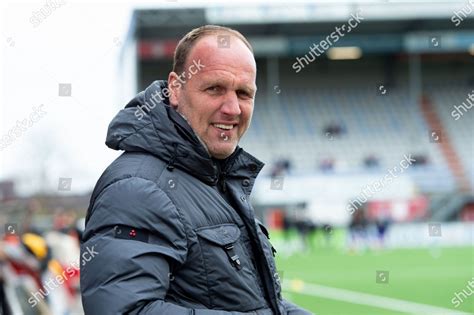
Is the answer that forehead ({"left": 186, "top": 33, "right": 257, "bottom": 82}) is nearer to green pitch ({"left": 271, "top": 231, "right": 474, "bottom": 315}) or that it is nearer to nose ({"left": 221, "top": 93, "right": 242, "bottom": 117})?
nose ({"left": 221, "top": 93, "right": 242, "bottom": 117})

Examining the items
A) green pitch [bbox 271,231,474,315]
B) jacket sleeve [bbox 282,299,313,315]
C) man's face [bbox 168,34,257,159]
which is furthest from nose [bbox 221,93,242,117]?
green pitch [bbox 271,231,474,315]

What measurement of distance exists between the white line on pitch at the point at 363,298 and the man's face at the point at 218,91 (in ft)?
33.3

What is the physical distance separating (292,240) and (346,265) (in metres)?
9.79

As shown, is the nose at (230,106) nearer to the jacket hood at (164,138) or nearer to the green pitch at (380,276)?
the jacket hood at (164,138)

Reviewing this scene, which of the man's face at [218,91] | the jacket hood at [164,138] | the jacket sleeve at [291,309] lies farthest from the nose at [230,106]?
the jacket sleeve at [291,309]

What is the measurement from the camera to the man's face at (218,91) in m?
2.20

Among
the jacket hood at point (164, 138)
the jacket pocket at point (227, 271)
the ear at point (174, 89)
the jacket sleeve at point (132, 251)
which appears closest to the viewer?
the jacket sleeve at point (132, 251)


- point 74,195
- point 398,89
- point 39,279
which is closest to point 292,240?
point 74,195

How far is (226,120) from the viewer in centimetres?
223

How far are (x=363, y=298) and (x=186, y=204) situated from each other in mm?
12488

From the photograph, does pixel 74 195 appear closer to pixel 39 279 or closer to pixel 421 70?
pixel 39 279

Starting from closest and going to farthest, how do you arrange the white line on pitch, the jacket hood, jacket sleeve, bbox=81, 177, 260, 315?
1. jacket sleeve, bbox=81, 177, 260, 315
2. the jacket hood
3. the white line on pitch

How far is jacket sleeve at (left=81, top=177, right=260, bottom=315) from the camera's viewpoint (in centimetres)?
196

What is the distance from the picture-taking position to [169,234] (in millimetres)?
2012
